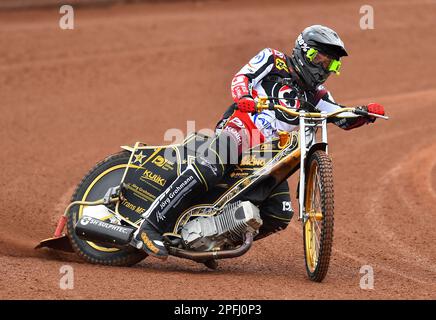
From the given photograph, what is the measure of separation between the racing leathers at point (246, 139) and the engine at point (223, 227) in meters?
0.19

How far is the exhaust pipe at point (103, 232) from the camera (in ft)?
26.3

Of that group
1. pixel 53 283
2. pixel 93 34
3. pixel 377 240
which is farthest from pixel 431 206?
pixel 93 34

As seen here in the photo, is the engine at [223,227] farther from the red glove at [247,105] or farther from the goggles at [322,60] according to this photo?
the goggles at [322,60]

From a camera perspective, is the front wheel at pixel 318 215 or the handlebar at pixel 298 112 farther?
the handlebar at pixel 298 112

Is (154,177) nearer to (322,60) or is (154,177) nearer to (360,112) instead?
(322,60)

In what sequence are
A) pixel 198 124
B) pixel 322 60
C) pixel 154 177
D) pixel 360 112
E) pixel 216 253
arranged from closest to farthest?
1. pixel 360 112
2. pixel 216 253
3. pixel 322 60
4. pixel 154 177
5. pixel 198 124

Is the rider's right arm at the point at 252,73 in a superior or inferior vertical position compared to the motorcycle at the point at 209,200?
superior

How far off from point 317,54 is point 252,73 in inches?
22.0

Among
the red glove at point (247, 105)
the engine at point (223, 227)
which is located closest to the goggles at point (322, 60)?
the red glove at point (247, 105)

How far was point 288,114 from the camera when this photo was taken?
26.0 feet

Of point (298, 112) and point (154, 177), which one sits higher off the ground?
point (298, 112)

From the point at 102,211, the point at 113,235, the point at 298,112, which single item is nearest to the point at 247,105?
the point at 298,112

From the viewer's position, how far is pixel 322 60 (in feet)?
26.2

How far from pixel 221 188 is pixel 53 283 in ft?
5.71
